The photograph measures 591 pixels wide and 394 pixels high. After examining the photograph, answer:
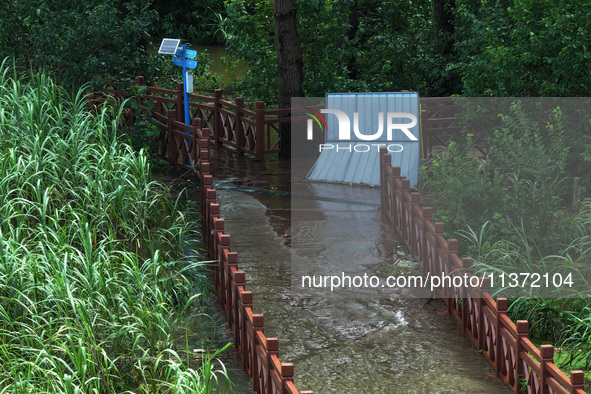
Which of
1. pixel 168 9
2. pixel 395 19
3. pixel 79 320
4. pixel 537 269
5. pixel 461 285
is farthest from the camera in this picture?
pixel 168 9

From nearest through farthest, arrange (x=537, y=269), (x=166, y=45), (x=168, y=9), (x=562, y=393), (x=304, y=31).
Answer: (x=562, y=393) → (x=537, y=269) → (x=166, y=45) → (x=304, y=31) → (x=168, y=9)

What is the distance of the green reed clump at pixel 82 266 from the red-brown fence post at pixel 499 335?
266 cm

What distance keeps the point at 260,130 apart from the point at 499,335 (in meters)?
8.67

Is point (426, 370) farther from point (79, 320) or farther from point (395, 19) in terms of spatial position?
point (395, 19)

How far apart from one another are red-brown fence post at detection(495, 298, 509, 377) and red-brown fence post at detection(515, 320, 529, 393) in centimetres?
32

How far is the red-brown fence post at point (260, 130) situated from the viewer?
1617cm

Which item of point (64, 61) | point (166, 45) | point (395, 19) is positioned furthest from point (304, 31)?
point (395, 19)

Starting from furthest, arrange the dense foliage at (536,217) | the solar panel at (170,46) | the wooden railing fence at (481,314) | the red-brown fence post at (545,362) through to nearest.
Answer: the solar panel at (170,46) < the dense foliage at (536,217) < the wooden railing fence at (481,314) < the red-brown fence post at (545,362)

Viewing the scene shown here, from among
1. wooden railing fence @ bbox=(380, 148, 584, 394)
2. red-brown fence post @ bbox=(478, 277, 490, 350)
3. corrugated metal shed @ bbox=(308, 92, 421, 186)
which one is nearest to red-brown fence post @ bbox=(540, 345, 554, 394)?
wooden railing fence @ bbox=(380, 148, 584, 394)

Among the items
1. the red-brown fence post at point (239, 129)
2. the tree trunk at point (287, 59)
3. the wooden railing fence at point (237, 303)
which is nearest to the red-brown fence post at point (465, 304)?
the wooden railing fence at point (237, 303)

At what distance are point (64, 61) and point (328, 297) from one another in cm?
788

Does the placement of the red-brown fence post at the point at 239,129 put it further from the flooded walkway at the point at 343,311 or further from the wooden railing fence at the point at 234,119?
the flooded walkway at the point at 343,311

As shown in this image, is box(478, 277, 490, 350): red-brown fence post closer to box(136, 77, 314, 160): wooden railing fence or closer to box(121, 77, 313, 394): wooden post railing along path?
box(121, 77, 313, 394): wooden post railing along path

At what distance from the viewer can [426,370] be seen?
28.4 ft
